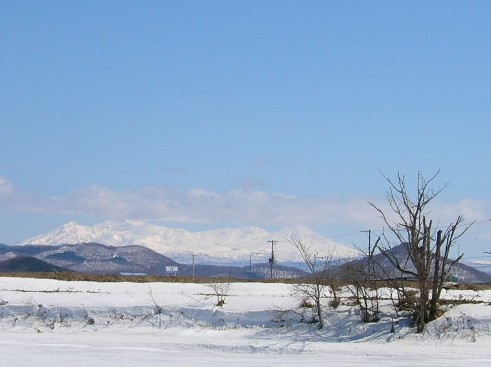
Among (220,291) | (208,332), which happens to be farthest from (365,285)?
(220,291)

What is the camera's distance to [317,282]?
32750 mm

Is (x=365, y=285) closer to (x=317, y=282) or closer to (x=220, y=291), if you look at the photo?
(x=317, y=282)

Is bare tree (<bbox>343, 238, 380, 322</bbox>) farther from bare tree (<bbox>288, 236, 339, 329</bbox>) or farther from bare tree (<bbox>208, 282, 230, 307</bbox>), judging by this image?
bare tree (<bbox>208, 282, 230, 307</bbox>)

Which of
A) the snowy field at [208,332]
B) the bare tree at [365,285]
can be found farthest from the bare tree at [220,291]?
the bare tree at [365,285]

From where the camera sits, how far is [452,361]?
25.7 metres

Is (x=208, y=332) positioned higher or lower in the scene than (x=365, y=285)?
lower

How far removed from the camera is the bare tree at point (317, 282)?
107 feet

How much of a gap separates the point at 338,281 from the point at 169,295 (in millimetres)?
7390

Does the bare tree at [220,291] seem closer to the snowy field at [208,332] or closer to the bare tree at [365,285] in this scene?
the snowy field at [208,332]

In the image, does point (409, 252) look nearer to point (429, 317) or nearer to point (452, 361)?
point (429, 317)

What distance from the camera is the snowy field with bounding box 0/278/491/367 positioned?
26.2 m

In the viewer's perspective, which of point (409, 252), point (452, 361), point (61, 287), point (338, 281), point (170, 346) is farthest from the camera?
point (61, 287)

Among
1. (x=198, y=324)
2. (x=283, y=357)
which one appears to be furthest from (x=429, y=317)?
(x=198, y=324)

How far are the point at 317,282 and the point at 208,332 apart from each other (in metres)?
4.52
